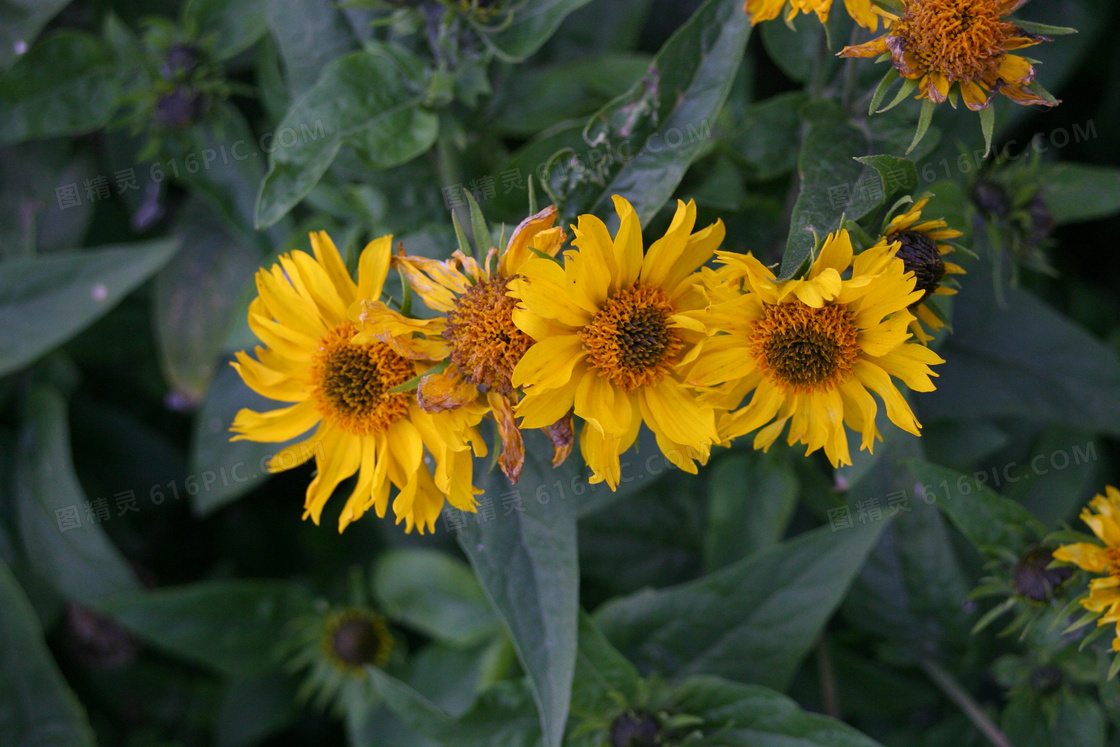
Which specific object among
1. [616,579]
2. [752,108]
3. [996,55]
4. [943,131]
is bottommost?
[616,579]

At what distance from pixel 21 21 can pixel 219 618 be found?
1.32m

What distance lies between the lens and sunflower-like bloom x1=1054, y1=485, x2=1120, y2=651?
43.1 inches

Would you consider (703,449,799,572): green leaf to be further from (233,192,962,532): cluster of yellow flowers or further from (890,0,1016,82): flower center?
(890,0,1016,82): flower center

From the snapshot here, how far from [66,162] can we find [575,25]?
1.22 metres

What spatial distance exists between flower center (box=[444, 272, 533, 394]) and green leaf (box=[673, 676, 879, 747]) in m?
0.66

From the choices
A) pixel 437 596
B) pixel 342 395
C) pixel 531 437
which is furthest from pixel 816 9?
pixel 437 596

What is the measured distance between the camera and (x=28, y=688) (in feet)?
5.17

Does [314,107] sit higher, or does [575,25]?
[314,107]

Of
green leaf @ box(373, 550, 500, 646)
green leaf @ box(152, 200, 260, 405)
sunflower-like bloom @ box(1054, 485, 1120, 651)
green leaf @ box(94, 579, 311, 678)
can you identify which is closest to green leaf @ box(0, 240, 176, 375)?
green leaf @ box(152, 200, 260, 405)

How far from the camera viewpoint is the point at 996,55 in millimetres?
958

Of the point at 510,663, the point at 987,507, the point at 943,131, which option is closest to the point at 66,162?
the point at 510,663

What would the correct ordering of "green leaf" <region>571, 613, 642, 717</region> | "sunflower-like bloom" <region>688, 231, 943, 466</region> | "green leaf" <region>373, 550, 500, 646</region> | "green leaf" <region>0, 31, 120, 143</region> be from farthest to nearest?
"green leaf" <region>373, 550, 500, 646</region>, "green leaf" <region>0, 31, 120, 143</region>, "green leaf" <region>571, 613, 642, 717</region>, "sunflower-like bloom" <region>688, 231, 943, 466</region>

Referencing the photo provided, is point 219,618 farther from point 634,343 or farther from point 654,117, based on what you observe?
point 654,117

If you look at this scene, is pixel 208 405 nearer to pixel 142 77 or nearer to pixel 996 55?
pixel 142 77
